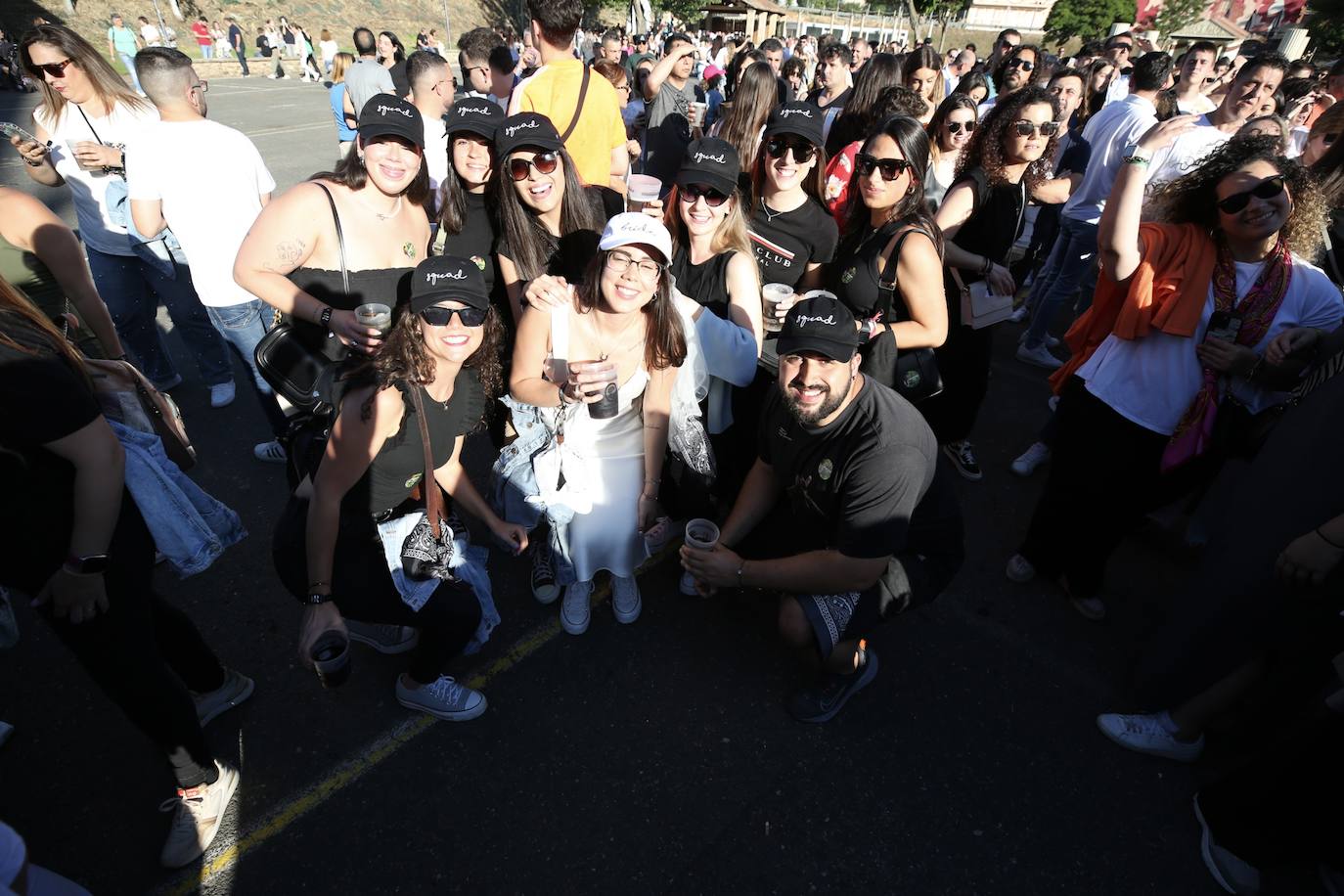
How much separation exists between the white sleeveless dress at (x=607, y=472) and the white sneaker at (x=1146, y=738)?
2.27m

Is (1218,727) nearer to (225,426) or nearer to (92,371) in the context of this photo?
(92,371)

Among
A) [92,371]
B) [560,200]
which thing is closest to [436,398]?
[92,371]

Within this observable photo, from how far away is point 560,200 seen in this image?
3.21m

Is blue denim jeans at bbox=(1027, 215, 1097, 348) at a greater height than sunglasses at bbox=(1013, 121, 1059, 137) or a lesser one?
lesser

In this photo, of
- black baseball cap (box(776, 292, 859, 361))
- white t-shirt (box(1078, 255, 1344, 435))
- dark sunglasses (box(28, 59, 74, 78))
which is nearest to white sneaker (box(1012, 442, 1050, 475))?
white t-shirt (box(1078, 255, 1344, 435))

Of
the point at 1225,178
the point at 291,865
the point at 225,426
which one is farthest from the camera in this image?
the point at 225,426

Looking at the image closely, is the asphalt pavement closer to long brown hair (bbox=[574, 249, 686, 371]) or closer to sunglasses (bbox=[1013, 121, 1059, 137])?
long brown hair (bbox=[574, 249, 686, 371])

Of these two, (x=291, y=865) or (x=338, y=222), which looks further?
(x=338, y=222)

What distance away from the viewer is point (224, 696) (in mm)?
2717

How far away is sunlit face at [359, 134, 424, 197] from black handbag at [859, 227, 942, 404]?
7.65 ft

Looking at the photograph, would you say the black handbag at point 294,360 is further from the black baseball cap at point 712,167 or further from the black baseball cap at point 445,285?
the black baseball cap at point 712,167

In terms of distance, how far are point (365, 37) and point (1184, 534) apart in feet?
32.8

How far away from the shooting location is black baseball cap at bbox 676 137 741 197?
2.95 m

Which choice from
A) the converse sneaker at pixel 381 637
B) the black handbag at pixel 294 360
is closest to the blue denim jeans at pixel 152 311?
the black handbag at pixel 294 360
